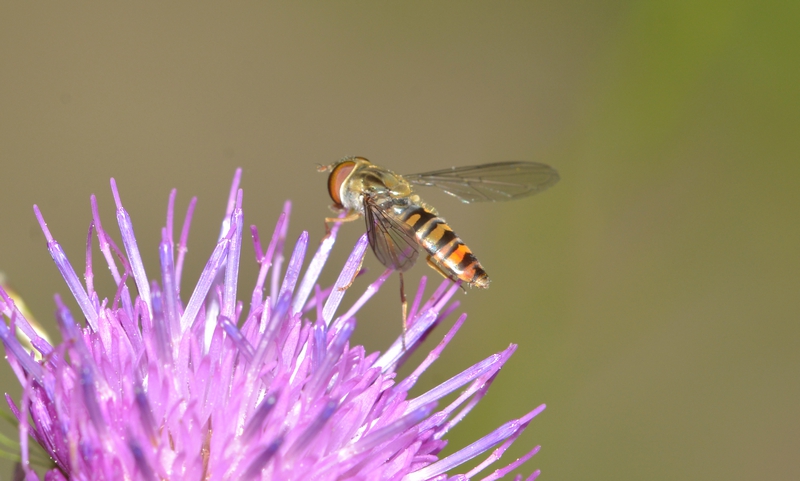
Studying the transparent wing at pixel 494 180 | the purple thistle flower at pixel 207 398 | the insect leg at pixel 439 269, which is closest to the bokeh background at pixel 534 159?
the transparent wing at pixel 494 180

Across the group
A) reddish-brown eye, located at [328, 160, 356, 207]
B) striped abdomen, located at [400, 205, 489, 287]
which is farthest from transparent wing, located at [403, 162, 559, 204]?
striped abdomen, located at [400, 205, 489, 287]

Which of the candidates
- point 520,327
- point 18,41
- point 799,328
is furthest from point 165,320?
point 18,41

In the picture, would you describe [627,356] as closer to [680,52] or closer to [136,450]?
[680,52]

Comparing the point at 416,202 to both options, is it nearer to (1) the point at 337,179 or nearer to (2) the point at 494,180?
(1) the point at 337,179

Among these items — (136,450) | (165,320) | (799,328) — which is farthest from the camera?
(799,328)

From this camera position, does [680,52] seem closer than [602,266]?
Yes

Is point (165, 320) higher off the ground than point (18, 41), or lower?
lower

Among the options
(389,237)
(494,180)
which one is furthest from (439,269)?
(494,180)
